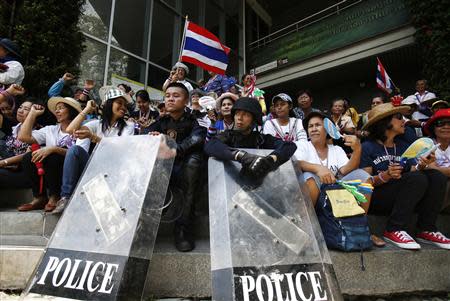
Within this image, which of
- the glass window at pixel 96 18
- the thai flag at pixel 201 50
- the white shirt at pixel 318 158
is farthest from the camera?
the glass window at pixel 96 18

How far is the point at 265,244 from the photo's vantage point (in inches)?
69.0

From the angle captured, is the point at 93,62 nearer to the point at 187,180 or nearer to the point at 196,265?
the point at 187,180

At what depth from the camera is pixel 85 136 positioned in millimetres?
2908

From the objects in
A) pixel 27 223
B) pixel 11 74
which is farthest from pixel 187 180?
pixel 11 74

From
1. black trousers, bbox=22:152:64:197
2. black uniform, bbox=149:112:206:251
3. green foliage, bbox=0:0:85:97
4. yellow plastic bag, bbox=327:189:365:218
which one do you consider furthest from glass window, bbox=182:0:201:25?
yellow plastic bag, bbox=327:189:365:218

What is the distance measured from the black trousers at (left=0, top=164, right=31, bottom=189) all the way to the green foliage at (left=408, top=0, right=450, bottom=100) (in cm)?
828

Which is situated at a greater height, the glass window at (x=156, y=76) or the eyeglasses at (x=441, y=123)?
the glass window at (x=156, y=76)

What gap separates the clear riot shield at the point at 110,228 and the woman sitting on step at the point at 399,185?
203 centimetres

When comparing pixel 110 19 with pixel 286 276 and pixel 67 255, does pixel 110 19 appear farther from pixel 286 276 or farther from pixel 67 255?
pixel 286 276

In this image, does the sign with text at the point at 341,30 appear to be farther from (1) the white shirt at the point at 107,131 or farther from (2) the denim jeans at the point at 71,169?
(2) the denim jeans at the point at 71,169

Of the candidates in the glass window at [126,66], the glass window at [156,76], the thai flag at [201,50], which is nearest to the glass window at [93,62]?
the glass window at [126,66]

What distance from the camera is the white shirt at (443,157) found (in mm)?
3055

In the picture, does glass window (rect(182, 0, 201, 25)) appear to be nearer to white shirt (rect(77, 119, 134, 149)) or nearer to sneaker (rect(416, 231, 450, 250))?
white shirt (rect(77, 119, 134, 149))

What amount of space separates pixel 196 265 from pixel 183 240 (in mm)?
255
